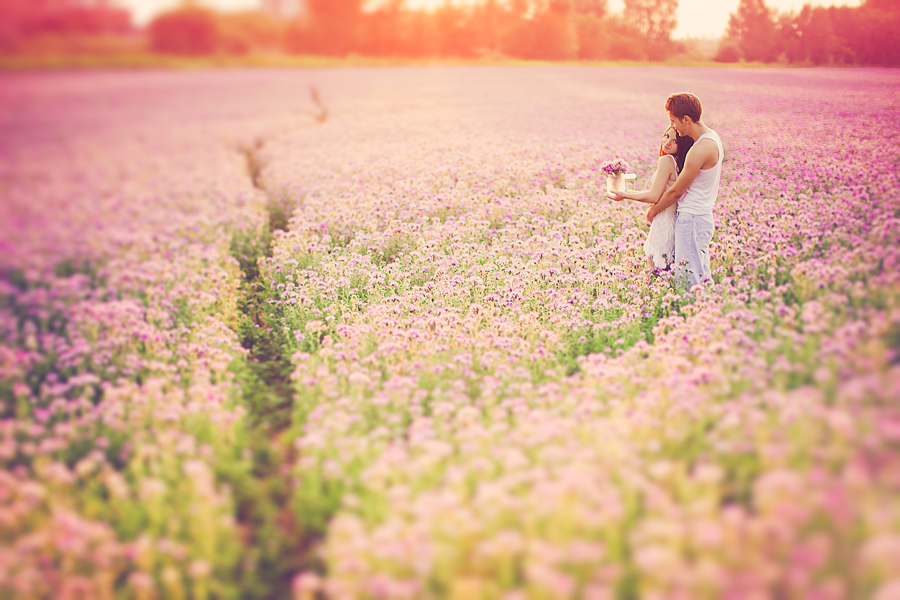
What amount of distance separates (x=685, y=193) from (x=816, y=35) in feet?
15.3

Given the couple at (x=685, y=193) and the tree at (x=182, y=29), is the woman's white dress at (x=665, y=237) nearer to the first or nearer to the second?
the couple at (x=685, y=193)

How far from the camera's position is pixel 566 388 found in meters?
3.86

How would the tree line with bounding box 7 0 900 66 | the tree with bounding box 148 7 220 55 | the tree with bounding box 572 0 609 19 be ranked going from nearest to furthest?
the tree line with bounding box 7 0 900 66
the tree with bounding box 148 7 220 55
the tree with bounding box 572 0 609 19

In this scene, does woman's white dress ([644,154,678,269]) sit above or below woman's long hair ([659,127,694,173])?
below

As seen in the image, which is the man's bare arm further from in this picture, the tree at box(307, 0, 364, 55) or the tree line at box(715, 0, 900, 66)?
the tree at box(307, 0, 364, 55)

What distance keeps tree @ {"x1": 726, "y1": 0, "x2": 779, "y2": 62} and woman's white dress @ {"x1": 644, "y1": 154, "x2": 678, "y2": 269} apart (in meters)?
4.17

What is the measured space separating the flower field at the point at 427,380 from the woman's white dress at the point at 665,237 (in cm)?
27

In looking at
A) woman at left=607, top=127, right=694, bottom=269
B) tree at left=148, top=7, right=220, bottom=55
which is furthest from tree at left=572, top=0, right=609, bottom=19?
tree at left=148, top=7, right=220, bottom=55

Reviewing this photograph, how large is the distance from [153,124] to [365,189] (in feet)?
13.2

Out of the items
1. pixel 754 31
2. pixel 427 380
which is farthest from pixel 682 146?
pixel 754 31

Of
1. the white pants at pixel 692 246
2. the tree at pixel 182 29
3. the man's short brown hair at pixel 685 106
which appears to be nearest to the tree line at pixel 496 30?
the tree at pixel 182 29

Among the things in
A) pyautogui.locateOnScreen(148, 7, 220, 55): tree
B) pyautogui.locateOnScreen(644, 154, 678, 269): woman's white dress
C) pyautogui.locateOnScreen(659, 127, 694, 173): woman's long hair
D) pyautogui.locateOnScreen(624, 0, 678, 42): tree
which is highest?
pyautogui.locateOnScreen(624, 0, 678, 42): tree

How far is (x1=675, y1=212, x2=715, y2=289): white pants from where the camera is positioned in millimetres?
5617

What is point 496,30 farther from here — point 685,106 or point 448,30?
point 685,106
